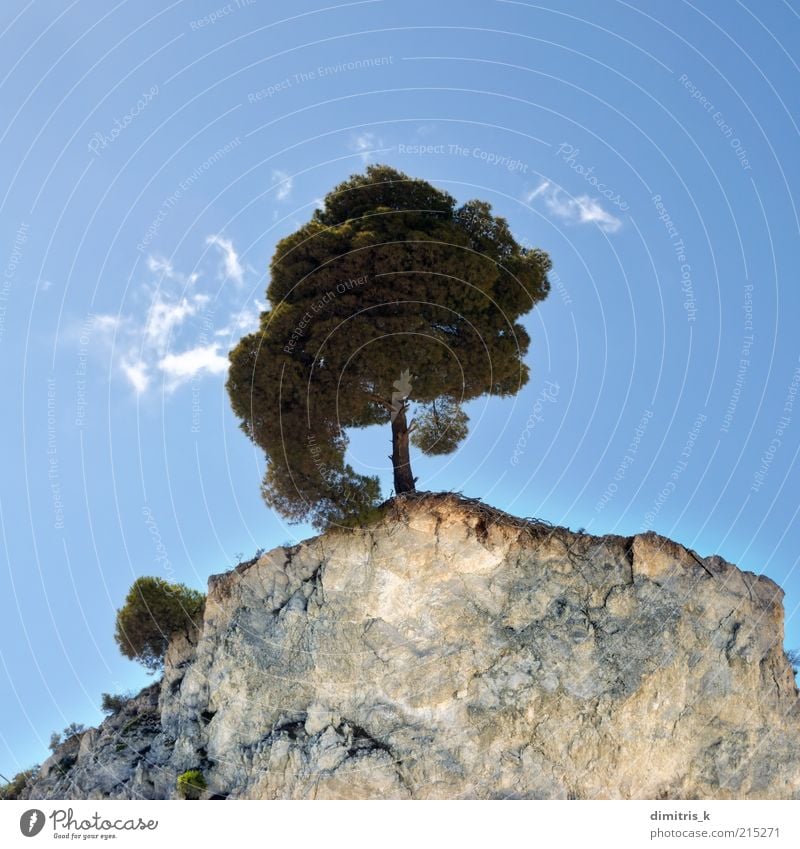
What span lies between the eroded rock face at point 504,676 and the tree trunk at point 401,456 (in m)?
0.94

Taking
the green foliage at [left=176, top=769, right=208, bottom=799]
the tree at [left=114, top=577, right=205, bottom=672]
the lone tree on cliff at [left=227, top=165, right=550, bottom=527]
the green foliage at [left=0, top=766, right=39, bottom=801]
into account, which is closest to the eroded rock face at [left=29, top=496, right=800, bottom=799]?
the green foliage at [left=176, top=769, right=208, bottom=799]

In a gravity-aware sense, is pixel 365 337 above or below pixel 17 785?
above

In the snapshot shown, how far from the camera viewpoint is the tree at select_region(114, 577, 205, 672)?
34.4m

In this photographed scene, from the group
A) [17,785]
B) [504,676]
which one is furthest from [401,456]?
[17,785]

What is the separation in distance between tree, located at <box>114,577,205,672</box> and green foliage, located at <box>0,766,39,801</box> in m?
8.41

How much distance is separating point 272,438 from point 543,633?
43.2 ft

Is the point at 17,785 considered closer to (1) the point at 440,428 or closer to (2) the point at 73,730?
(2) the point at 73,730

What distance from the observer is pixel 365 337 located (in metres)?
27.1

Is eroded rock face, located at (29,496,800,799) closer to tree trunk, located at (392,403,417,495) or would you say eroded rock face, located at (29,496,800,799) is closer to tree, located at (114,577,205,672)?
tree trunk, located at (392,403,417,495)

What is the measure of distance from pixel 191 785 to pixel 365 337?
19220 mm

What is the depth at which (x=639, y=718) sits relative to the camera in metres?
26.6
